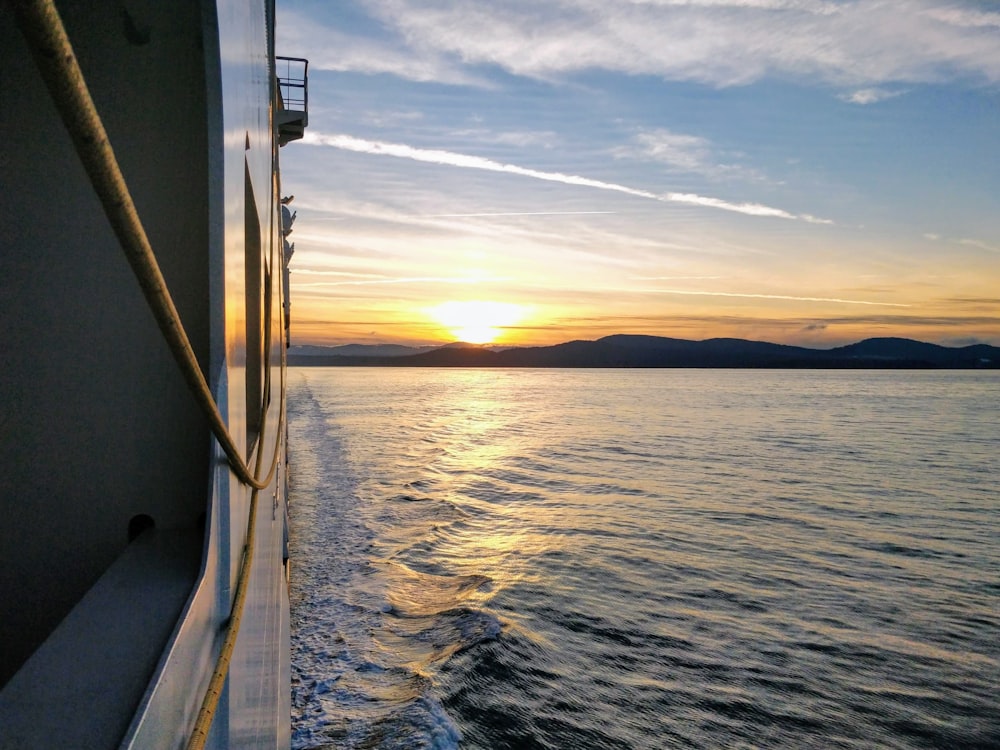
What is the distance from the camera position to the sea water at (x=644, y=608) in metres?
8.07

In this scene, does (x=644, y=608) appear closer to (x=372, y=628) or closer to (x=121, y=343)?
(x=372, y=628)

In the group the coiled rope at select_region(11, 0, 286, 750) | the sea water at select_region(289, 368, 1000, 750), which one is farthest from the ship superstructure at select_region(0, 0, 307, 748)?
the sea water at select_region(289, 368, 1000, 750)

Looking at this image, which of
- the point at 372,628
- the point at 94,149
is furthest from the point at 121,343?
the point at 372,628

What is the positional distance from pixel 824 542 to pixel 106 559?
1774 centimetres

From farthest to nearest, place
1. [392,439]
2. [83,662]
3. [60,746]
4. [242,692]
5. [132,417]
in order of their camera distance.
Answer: [392,439]
[132,417]
[242,692]
[83,662]
[60,746]

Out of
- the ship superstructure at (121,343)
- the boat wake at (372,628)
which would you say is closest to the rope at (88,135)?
the ship superstructure at (121,343)

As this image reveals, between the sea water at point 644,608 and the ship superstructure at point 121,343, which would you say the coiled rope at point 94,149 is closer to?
the ship superstructure at point 121,343

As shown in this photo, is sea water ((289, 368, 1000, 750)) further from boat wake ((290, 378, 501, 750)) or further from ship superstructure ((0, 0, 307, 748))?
ship superstructure ((0, 0, 307, 748))

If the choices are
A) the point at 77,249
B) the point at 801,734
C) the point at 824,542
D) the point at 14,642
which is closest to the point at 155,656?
the point at 14,642

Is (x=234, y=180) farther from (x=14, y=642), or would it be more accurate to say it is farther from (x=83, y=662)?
(x=14, y=642)

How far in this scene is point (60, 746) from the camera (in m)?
1.48

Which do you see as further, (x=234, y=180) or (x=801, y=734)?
(x=801, y=734)

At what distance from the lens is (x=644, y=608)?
457 inches

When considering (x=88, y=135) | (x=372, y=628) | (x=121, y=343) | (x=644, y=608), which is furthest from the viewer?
(x=644, y=608)
